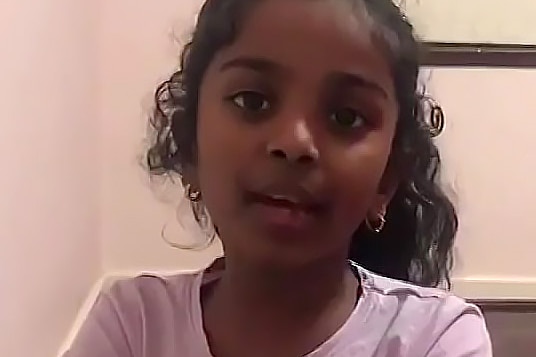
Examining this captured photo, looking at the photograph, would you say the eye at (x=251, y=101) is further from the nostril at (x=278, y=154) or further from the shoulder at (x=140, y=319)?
the shoulder at (x=140, y=319)

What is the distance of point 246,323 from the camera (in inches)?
27.8

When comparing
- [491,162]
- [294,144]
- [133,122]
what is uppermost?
[294,144]

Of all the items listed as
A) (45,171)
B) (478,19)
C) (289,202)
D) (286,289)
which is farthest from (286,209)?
(478,19)

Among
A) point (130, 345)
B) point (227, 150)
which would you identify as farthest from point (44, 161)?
point (227, 150)

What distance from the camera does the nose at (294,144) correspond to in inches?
22.8

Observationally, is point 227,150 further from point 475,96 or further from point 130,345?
point 475,96

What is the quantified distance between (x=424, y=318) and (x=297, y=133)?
8.2 inches

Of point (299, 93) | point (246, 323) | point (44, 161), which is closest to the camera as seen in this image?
point (299, 93)

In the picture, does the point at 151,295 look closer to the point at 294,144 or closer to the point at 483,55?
the point at 294,144

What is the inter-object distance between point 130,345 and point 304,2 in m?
0.29

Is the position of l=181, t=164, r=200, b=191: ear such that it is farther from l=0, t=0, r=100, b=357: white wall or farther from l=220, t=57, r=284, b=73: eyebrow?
l=0, t=0, r=100, b=357: white wall

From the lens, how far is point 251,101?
623 millimetres

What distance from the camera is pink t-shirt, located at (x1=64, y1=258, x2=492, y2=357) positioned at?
70 centimetres

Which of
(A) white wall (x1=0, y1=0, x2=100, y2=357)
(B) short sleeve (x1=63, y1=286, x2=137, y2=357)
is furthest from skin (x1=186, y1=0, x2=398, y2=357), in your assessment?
(A) white wall (x1=0, y1=0, x2=100, y2=357)
